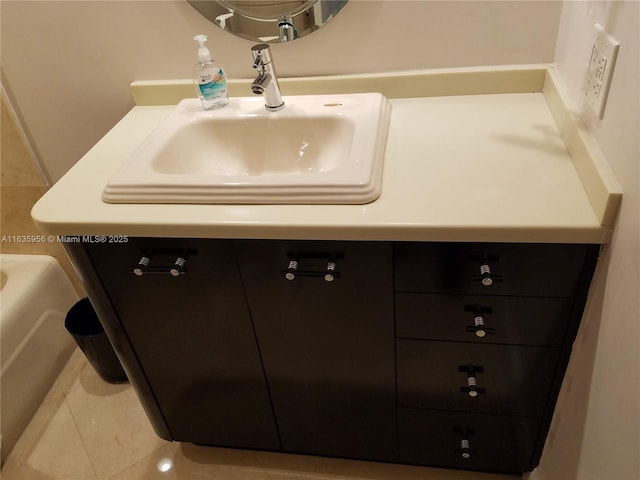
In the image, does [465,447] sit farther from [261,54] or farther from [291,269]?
[261,54]

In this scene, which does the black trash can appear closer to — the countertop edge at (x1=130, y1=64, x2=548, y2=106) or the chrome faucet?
the countertop edge at (x1=130, y1=64, x2=548, y2=106)

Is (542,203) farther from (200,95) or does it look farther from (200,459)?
(200,459)

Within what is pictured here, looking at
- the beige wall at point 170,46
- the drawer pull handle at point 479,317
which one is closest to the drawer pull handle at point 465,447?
the drawer pull handle at point 479,317

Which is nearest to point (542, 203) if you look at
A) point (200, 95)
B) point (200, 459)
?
point (200, 95)

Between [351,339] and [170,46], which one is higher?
[170,46]

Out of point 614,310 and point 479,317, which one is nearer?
point 614,310

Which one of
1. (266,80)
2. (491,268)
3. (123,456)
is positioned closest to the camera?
(491,268)

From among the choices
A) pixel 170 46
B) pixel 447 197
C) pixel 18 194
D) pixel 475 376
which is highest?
pixel 170 46

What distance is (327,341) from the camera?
1.15 meters

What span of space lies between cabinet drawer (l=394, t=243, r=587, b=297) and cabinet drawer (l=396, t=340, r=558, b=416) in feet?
0.51

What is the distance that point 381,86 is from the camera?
131 cm

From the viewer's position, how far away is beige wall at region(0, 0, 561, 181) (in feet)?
3.95

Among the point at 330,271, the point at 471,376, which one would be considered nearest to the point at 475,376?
the point at 471,376

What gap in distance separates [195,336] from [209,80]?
1.96 ft
